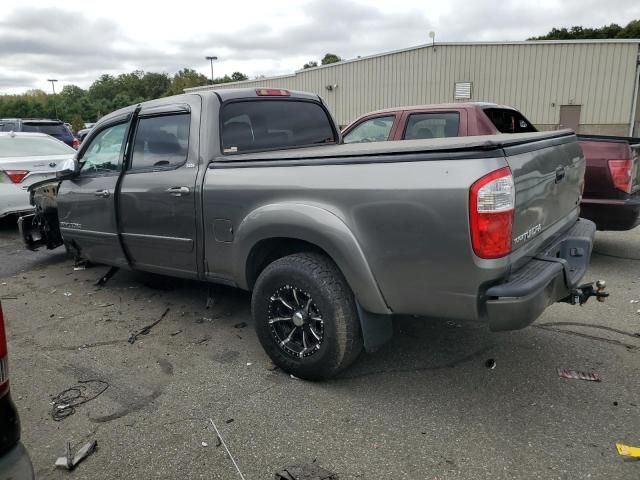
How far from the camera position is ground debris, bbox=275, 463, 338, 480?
7.81 ft

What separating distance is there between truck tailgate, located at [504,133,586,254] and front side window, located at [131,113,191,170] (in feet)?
7.94

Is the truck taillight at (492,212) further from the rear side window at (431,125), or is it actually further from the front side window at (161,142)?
the rear side window at (431,125)

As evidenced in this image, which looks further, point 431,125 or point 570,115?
point 570,115

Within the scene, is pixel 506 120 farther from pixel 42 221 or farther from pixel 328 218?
pixel 42 221

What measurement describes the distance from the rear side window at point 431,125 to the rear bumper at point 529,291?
3.09m

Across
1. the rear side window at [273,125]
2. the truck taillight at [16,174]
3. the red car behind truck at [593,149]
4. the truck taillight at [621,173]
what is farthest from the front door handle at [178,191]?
the truck taillight at [16,174]

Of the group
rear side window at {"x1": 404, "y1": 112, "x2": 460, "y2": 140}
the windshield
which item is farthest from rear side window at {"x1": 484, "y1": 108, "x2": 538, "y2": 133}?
the windshield

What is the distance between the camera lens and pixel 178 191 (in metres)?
3.79

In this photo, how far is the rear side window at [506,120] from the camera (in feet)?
19.7

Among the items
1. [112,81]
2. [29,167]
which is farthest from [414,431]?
[112,81]

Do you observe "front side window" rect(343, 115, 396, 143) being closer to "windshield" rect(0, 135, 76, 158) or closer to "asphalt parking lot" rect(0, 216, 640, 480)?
"asphalt parking lot" rect(0, 216, 640, 480)

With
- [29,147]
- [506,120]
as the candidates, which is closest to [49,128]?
[29,147]

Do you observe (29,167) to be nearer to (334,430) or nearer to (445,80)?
(334,430)

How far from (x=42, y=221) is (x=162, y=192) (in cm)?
269
